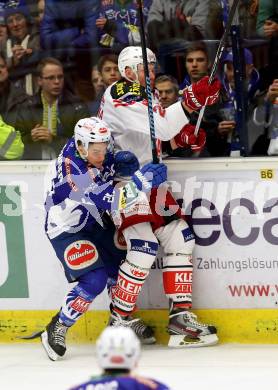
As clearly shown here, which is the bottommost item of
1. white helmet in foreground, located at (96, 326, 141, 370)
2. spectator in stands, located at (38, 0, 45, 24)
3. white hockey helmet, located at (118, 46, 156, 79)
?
white helmet in foreground, located at (96, 326, 141, 370)

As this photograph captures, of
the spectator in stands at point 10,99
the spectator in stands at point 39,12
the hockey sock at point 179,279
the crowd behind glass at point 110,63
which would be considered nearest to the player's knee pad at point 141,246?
the hockey sock at point 179,279

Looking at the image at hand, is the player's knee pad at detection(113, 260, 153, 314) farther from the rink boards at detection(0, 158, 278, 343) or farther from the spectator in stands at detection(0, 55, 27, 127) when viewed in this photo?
Answer: the spectator in stands at detection(0, 55, 27, 127)

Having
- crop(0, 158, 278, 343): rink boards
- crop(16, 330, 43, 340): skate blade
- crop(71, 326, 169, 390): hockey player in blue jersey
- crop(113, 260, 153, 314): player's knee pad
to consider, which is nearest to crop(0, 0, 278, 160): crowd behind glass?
crop(0, 158, 278, 343): rink boards

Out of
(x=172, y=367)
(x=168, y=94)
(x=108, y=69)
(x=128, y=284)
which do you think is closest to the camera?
(x=172, y=367)

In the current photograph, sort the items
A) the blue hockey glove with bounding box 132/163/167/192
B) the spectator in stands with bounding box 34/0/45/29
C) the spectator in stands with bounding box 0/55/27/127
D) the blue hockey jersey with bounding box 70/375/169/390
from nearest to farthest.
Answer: the blue hockey jersey with bounding box 70/375/169/390
the blue hockey glove with bounding box 132/163/167/192
the spectator in stands with bounding box 0/55/27/127
the spectator in stands with bounding box 34/0/45/29

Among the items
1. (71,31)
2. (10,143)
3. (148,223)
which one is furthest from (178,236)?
(71,31)

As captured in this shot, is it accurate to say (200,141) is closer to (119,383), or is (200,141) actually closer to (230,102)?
(230,102)

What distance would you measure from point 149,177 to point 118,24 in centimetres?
102

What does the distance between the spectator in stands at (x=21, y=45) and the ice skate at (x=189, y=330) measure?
1.48m

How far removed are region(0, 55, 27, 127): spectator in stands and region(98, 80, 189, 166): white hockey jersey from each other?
56cm

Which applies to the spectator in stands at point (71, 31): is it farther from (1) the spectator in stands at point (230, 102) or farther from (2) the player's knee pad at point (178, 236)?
(2) the player's knee pad at point (178, 236)

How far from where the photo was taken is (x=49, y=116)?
23.1ft

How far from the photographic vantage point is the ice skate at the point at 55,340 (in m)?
6.72

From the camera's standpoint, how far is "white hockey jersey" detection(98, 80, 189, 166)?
6.65m
